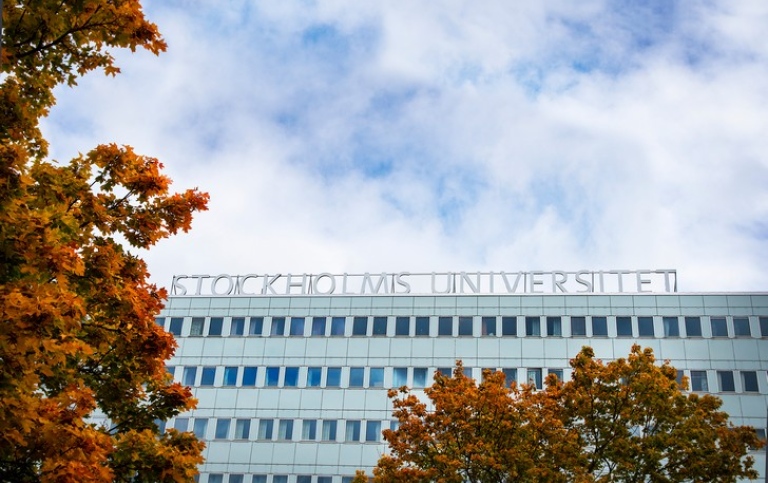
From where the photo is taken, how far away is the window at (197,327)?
58031 millimetres

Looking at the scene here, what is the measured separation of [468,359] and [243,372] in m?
14.0

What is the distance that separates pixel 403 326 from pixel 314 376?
6255mm

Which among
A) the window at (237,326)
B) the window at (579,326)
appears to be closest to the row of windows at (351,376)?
the window at (237,326)

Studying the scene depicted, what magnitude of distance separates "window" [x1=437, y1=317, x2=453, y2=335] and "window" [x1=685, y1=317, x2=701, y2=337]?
13.7 m

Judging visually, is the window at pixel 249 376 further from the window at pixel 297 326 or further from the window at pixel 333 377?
the window at pixel 333 377

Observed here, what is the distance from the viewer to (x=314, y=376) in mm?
55500

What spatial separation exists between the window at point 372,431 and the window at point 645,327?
1626cm

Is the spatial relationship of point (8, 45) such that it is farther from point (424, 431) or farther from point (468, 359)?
point (468, 359)

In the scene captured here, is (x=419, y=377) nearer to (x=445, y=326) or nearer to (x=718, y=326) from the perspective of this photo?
(x=445, y=326)

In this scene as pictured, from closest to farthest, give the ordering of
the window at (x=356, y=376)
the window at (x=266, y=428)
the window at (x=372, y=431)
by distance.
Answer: the window at (x=372, y=431) → the window at (x=356, y=376) → the window at (x=266, y=428)

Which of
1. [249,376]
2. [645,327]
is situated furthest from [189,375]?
[645,327]

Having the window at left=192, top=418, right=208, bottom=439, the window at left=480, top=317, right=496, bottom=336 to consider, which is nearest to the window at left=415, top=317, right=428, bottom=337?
the window at left=480, top=317, right=496, bottom=336

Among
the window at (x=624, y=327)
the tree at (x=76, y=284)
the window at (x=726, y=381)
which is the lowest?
the tree at (x=76, y=284)

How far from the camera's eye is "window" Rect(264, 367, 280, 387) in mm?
55812
